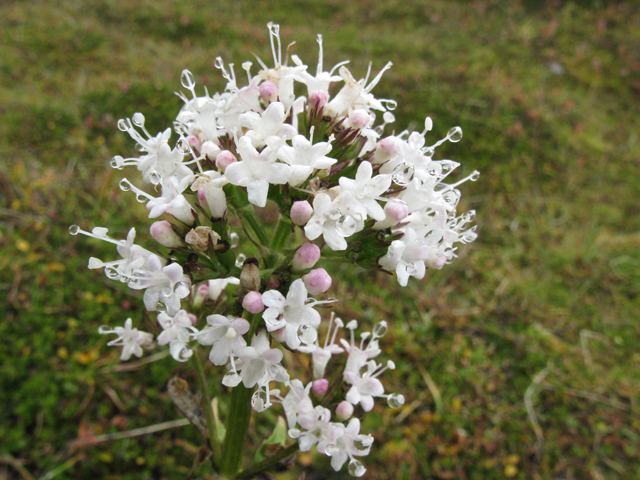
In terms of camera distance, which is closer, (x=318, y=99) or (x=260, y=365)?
(x=260, y=365)

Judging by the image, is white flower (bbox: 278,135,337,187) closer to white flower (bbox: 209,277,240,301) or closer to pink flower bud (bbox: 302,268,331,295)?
pink flower bud (bbox: 302,268,331,295)

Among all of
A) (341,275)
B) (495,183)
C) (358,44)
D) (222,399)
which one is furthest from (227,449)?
(358,44)

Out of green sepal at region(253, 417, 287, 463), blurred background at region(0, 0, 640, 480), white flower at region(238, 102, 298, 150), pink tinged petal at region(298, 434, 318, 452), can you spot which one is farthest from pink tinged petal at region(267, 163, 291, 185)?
blurred background at region(0, 0, 640, 480)

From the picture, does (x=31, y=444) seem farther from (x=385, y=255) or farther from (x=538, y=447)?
(x=538, y=447)

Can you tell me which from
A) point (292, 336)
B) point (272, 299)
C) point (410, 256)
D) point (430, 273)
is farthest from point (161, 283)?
point (430, 273)

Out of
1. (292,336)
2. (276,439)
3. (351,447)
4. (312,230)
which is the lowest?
(276,439)

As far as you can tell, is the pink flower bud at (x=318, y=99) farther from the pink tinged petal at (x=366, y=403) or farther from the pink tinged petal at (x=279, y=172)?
the pink tinged petal at (x=366, y=403)

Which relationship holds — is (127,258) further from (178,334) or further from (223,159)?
(223,159)
